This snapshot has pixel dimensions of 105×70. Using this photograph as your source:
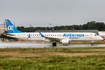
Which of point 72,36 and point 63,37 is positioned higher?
point 72,36

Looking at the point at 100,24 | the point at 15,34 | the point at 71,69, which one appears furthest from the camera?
the point at 100,24

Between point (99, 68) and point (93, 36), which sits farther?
point (93, 36)

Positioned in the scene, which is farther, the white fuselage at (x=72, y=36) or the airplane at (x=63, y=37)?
the white fuselage at (x=72, y=36)

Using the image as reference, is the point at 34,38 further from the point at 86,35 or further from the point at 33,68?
the point at 33,68

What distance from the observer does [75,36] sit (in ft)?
110

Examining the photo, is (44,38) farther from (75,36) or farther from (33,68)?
(33,68)

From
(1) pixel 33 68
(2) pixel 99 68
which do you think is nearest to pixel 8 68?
(1) pixel 33 68

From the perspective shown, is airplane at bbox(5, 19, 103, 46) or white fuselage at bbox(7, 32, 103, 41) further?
white fuselage at bbox(7, 32, 103, 41)

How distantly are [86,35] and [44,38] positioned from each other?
8.95 meters

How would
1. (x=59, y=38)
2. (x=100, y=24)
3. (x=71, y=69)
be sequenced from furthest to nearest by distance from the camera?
(x=100, y=24) → (x=59, y=38) → (x=71, y=69)

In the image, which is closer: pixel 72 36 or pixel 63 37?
pixel 72 36

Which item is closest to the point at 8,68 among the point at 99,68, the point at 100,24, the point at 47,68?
the point at 47,68

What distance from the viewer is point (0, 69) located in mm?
11172

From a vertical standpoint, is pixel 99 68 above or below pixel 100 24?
below
